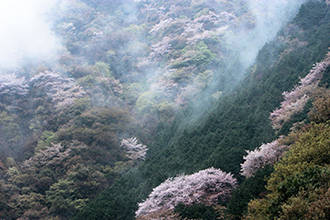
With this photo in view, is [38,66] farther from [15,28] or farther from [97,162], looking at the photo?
[97,162]

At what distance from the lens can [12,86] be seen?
35.7 metres

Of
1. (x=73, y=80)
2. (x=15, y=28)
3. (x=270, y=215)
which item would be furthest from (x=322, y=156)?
(x=15, y=28)

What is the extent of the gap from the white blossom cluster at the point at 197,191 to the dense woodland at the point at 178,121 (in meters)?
0.06

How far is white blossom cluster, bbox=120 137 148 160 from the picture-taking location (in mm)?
28539

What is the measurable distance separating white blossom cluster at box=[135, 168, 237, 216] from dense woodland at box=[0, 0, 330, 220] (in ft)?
0.21

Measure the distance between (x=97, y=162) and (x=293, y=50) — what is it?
1959 centimetres

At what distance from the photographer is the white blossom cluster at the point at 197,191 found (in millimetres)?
15414

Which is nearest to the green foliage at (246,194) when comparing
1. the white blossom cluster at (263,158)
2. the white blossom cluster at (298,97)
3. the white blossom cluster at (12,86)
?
the white blossom cluster at (263,158)

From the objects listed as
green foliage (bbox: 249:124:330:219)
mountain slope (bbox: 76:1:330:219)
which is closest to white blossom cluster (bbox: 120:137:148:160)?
mountain slope (bbox: 76:1:330:219)

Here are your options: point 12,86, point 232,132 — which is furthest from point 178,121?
point 12,86

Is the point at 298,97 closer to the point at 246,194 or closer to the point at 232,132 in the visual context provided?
the point at 232,132

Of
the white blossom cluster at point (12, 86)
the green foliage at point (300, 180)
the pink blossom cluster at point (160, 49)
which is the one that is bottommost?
the green foliage at point (300, 180)

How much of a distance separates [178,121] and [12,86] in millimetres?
20200

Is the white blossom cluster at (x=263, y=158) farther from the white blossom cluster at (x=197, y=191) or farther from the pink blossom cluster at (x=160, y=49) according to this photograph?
the pink blossom cluster at (x=160, y=49)
